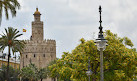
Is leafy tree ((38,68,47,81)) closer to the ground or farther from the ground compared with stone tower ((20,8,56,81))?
closer to the ground

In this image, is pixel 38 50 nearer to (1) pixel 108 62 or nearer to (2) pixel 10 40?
(2) pixel 10 40

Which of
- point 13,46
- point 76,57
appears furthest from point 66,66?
point 13,46

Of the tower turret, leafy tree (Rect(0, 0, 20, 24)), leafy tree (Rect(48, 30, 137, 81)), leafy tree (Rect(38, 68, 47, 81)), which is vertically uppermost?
→ the tower turret

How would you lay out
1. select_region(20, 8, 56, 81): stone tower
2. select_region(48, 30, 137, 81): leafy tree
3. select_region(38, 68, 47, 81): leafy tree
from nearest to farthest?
select_region(48, 30, 137, 81): leafy tree < select_region(38, 68, 47, 81): leafy tree < select_region(20, 8, 56, 81): stone tower

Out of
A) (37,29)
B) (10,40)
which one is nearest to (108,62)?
(10,40)

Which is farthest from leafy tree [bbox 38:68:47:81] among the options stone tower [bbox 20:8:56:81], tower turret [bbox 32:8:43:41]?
tower turret [bbox 32:8:43:41]

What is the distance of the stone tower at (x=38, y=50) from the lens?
10125 cm

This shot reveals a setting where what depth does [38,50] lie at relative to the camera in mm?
101875

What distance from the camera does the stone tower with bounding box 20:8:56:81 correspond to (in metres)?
101

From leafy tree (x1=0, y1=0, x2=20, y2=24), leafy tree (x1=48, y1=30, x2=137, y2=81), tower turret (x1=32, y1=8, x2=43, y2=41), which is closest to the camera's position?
leafy tree (x1=0, y1=0, x2=20, y2=24)

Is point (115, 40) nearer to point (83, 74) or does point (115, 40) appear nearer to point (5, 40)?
point (83, 74)

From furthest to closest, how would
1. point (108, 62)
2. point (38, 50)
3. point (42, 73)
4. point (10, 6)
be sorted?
point (38, 50)
point (42, 73)
point (108, 62)
point (10, 6)

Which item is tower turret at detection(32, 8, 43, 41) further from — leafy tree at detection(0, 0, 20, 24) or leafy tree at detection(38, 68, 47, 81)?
leafy tree at detection(0, 0, 20, 24)

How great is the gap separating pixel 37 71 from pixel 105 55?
52021 mm
